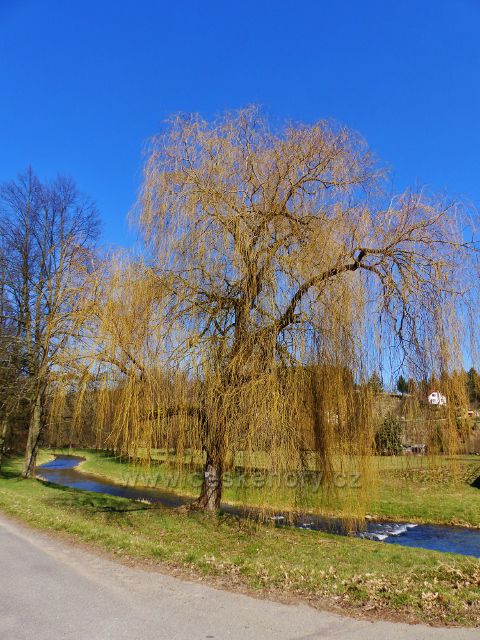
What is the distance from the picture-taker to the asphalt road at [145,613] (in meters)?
4.25

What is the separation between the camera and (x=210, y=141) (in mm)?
9102

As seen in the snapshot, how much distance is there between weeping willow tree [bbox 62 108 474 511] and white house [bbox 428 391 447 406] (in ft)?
1.00

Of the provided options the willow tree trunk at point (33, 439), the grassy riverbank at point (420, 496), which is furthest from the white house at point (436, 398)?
the willow tree trunk at point (33, 439)

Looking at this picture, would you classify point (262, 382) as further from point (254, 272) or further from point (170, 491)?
point (170, 491)

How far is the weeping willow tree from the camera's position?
759 centimetres

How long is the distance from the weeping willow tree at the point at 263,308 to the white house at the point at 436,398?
1.00ft

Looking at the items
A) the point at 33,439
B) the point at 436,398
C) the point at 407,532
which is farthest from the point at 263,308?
the point at 33,439

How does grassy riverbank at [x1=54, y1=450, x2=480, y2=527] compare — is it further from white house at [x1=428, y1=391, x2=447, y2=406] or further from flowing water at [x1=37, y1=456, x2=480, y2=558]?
white house at [x1=428, y1=391, x2=447, y2=406]

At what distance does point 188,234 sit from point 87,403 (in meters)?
3.77

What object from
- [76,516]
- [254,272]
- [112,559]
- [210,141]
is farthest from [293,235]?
[76,516]

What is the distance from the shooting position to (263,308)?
8.17 m

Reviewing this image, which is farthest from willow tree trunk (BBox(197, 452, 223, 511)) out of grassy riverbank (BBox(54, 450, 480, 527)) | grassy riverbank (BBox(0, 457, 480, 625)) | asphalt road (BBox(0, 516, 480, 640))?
→ asphalt road (BBox(0, 516, 480, 640))

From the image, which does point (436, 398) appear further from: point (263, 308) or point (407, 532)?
point (407, 532)

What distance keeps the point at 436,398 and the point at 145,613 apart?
4.84 metres
